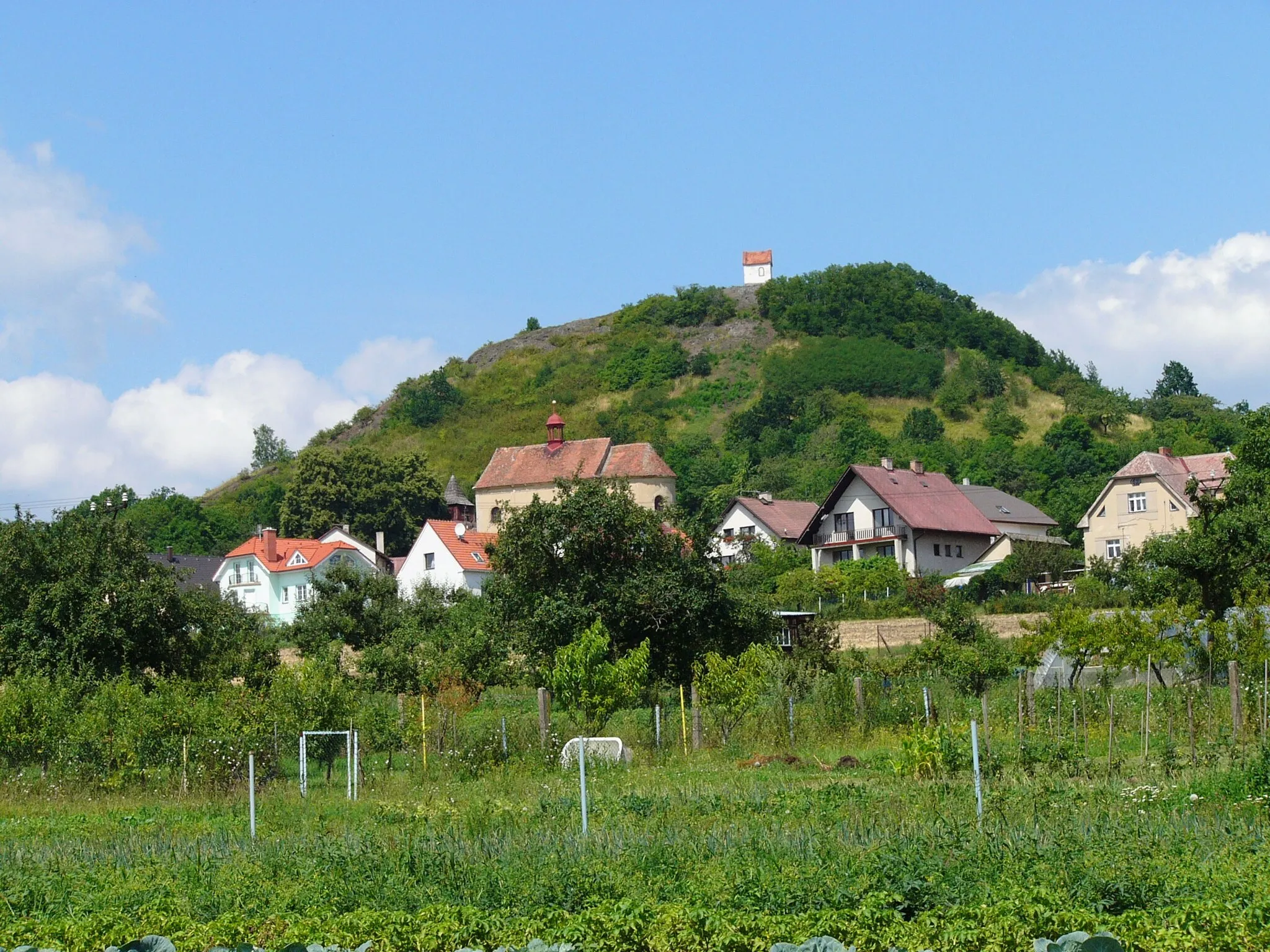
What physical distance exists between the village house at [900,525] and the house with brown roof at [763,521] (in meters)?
2.12

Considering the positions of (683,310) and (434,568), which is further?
(683,310)

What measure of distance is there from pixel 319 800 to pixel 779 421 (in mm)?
88995

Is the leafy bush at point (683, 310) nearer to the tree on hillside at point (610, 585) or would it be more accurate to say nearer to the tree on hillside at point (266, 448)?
the tree on hillside at point (266, 448)

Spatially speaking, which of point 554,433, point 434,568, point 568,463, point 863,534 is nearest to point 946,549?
point 863,534

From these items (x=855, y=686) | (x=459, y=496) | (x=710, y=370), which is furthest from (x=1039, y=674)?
(x=710, y=370)

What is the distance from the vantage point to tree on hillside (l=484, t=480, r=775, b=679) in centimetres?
3016

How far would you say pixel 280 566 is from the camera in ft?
236

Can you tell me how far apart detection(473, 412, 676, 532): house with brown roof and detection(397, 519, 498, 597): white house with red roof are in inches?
238

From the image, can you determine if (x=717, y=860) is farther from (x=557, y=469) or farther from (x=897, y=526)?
(x=557, y=469)

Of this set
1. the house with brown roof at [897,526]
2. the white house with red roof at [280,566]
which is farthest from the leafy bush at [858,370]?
the white house with red roof at [280,566]

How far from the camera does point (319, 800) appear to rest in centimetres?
1906

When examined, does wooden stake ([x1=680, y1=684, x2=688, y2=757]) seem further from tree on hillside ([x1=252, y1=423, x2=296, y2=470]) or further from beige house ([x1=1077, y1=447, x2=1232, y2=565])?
tree on hillside ([x1=252, y1=423, x2=296, y2=470])

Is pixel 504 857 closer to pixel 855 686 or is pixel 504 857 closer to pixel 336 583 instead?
pixel 855 686

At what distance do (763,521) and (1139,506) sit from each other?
19327 mm
